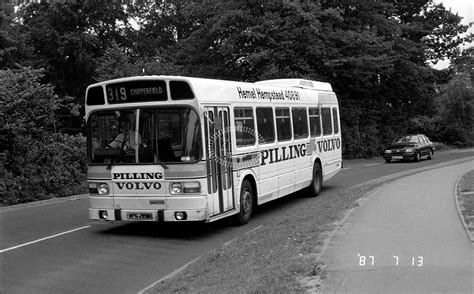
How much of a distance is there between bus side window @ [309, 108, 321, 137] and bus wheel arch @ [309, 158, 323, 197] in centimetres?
82

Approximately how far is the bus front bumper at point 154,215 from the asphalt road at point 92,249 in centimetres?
40

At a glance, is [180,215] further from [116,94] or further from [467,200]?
[467,200]

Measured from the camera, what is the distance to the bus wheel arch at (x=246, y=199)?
420 inches

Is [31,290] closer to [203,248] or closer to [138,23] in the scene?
[203,248]

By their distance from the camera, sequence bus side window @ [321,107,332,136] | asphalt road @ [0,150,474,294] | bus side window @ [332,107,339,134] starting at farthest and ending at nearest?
bus side window @ [332,107,339,134]
bus side window @ [321,107,332,136]
asphalt road @ [0,150,474,294]

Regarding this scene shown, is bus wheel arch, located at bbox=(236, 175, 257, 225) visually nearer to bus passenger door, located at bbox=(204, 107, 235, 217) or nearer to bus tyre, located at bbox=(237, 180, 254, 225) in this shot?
bus tyre, located at bbox=(237, 180, 254, 225)

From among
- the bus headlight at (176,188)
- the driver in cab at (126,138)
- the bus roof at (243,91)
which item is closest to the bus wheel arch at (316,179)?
the bus roof at (243,91)

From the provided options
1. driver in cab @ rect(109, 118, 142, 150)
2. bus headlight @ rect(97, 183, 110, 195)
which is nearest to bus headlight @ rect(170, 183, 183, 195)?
driver in cab @ rect(109, 118, 142, 150)

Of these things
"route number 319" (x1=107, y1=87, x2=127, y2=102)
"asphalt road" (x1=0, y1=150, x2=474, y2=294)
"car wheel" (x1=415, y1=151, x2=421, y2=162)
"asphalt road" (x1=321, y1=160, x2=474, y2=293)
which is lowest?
"car wheel" (x1=415, y1=151, x2=421, y2=162)

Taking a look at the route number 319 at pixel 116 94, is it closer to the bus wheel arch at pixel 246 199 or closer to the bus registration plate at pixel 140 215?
the bus registration plate at pixel 140 215

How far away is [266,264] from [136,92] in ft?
14.7

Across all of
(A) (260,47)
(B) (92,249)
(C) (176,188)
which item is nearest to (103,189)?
(B) (92,249)

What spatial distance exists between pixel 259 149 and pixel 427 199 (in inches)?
145

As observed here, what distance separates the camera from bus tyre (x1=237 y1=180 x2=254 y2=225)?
1067 cm
